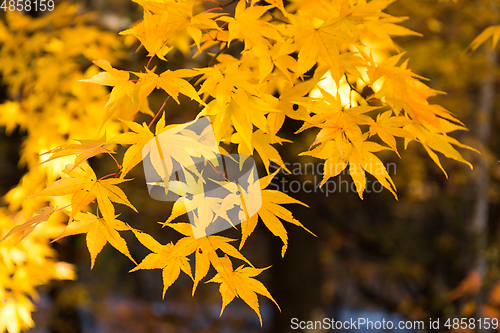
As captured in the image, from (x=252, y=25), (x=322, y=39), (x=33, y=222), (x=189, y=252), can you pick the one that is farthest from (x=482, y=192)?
(x=33, y=222)

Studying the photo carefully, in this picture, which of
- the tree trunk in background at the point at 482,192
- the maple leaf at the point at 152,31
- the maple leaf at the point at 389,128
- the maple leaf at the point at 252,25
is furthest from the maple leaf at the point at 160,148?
the tree trunk in background at the point at 482,192

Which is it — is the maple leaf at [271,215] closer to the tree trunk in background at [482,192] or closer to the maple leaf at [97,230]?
the maple leaf at [97,230]

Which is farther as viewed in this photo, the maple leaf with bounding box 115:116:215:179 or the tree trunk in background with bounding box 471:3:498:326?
the tree trunk in background with bounding box 471:3:498:326

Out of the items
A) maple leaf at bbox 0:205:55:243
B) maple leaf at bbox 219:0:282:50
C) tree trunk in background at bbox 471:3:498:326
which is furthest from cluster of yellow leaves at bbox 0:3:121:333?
Answer: tree trunk in background at bbox 471:3:498:326

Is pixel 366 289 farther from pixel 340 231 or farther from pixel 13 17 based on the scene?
pixel 13 17

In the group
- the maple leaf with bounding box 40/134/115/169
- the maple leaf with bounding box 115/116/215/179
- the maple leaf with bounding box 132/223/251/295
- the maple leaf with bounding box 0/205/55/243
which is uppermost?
the maple leaf with bounding box 115/116/215/179

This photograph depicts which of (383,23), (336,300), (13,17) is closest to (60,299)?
(13,17)

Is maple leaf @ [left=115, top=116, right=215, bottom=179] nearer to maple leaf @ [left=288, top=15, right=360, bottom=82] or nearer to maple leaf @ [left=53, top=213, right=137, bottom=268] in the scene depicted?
maple leaf @ [left=53, top=213, right=137, bottom=268]

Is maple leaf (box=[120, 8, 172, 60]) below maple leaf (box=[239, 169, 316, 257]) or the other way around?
the other way around

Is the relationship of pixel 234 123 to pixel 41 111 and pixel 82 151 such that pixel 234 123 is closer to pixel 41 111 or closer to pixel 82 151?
pixel 82 151
